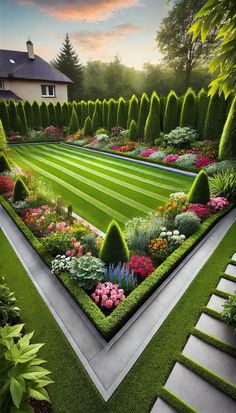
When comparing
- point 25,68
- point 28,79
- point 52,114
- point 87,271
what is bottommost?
point 87,271

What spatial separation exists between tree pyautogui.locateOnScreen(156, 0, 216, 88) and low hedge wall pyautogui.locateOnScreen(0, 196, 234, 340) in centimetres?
3691

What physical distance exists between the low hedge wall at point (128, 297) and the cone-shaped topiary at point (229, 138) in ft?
21.1

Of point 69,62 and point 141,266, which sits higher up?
point 69,62

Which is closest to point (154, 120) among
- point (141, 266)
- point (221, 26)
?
point (141, 266)

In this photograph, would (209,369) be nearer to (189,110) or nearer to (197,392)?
(197,392)

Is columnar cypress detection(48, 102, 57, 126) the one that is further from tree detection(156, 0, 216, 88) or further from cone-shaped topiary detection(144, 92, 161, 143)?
tree detection(156, 0, 216, 88)

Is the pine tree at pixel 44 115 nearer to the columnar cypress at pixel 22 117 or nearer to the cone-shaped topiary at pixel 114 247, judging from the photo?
the columnar cypress at pixel 22 117

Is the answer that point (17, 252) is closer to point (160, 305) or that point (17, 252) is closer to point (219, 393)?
point (160, 305)

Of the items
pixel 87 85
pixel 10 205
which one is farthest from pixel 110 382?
pixel 87 85

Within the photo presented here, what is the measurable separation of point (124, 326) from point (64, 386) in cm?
132

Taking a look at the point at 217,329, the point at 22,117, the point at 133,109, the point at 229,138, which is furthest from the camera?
the point at 22,117

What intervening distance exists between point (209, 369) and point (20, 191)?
7724 mm

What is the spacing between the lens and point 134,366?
3650mm

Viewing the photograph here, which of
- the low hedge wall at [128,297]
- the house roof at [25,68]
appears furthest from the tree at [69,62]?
the low hedge wall at [128,297]
